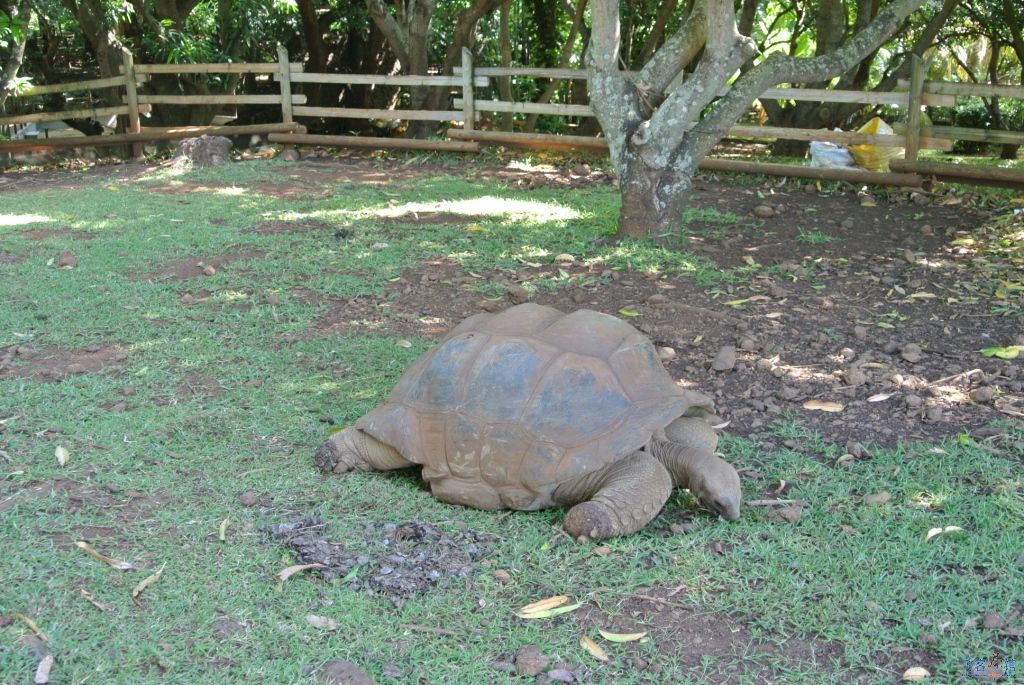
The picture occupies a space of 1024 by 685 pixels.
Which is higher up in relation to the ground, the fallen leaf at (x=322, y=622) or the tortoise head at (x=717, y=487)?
the tortoise head at (x=717, y=487)

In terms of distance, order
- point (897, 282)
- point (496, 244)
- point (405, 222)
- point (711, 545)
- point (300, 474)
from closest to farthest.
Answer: point (711, 545) < point (300, 474) < point (897, 282) < point (496, 244) < point (405, 222)

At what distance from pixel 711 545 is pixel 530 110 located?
10.4m

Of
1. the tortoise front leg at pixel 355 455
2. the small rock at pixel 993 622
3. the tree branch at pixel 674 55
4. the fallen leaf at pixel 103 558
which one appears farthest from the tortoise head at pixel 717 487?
the tree branch at pixel 674 55

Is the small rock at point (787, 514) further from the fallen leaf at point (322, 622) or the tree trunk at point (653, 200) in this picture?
the tree trunk at point (653, 200)

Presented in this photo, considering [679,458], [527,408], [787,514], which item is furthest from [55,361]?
[787,514]

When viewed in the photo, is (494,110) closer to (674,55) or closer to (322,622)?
(674,55)

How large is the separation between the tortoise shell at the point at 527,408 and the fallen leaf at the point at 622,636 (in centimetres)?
84

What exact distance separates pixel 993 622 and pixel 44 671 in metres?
3.17

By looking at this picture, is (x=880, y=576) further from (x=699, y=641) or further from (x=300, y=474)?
(x=300, y=474)

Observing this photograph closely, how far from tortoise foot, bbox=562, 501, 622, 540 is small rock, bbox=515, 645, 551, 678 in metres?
0.68

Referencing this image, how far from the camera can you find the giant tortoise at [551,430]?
3.94 m

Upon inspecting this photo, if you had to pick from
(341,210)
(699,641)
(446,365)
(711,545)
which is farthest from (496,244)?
(699,641)

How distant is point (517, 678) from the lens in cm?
306

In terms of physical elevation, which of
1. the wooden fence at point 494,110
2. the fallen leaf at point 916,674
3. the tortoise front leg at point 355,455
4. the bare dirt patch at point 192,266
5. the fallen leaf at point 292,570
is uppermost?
the wooden fence at point 494,110
